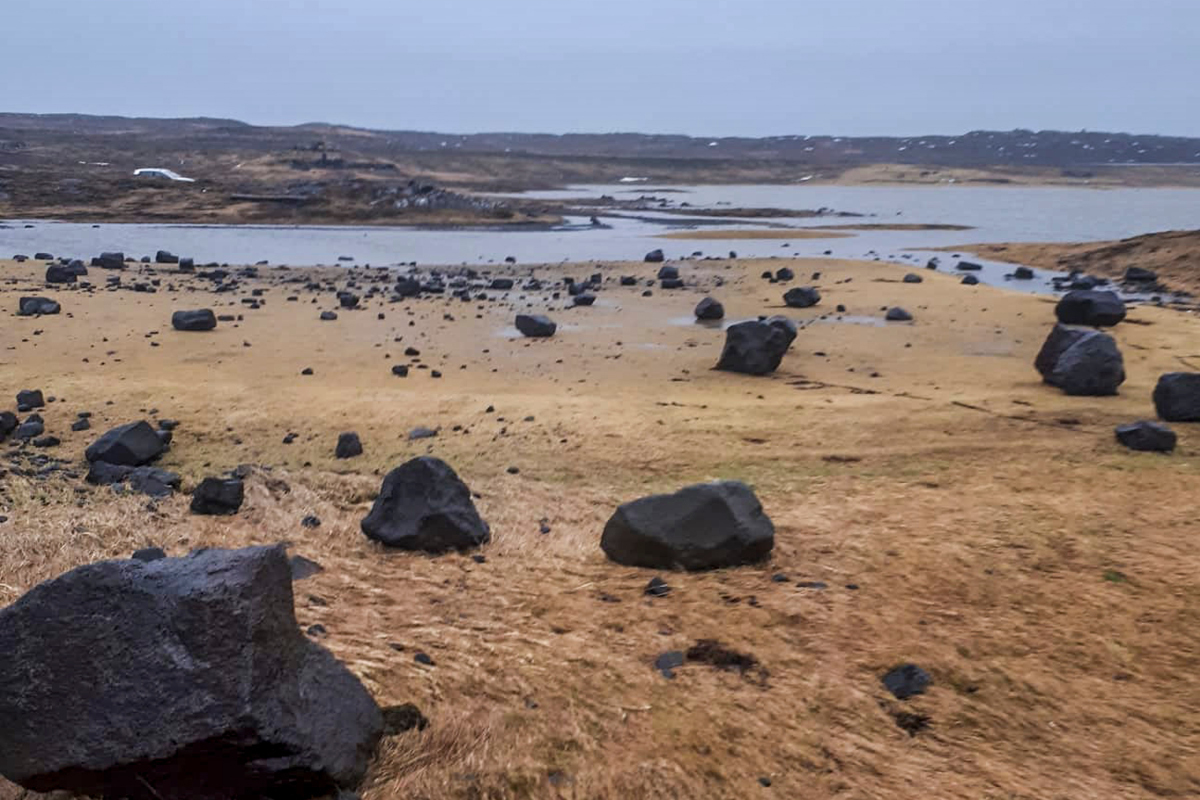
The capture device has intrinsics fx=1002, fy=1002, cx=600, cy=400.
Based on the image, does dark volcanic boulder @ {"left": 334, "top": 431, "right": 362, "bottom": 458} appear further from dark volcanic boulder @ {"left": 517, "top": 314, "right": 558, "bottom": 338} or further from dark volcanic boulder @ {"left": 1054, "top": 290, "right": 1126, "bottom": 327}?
dark volcanic boulder @ {"left": 1054, "top": 290, "right": 1126, "bottom": 327}

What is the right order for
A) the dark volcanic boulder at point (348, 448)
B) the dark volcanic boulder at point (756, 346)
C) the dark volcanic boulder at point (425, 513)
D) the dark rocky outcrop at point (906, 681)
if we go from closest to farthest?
the dark rocky outcrop at point (906, 681)
the dark volcanic boulder at point (425, 513)
the dark volcanic boulder at point (348, 448)
the dark volcanic boulder at point (756, 346)

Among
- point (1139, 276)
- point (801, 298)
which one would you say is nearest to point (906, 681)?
point (801, 298)

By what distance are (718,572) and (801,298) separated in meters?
16.4

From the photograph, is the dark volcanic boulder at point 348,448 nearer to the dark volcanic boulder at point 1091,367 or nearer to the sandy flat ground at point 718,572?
the sandy flat ground at point 718,572

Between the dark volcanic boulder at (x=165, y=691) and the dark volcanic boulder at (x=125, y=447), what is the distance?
558 cm

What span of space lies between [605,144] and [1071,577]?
196457mm

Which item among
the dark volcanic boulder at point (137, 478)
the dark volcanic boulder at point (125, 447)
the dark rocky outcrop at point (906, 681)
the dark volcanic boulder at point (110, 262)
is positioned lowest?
the dark rocky outcrop at point (906, 681)

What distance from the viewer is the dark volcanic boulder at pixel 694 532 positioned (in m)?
7.12

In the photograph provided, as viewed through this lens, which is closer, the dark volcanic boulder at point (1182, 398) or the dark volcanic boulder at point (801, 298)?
the dark volcanic boulder at point (1182, 398)

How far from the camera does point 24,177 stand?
60.2 metres

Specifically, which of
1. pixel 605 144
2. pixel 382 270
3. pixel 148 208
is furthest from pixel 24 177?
pixel 605 144

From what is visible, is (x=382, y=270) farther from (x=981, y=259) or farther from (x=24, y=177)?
(x=24, y=177)

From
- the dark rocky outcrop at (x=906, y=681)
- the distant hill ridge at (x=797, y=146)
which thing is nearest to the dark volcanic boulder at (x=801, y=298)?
the dark rocky outcrop at (x=906, y=681)

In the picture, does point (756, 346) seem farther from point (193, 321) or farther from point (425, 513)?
point (193, 321)
